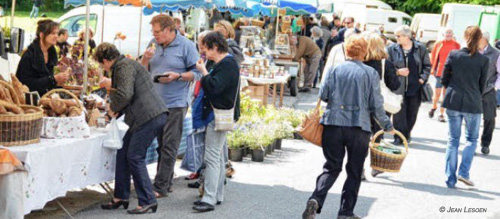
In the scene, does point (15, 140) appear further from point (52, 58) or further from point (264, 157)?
point (264, 157)

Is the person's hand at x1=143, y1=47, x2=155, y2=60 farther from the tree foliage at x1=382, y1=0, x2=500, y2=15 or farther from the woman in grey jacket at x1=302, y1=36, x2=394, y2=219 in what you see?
the tree foliage at x1=382, y1=0, x2=500, y2=15

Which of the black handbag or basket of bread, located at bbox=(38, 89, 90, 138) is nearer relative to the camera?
basket of bread, located at bbox=(38, 89, 90, 138)

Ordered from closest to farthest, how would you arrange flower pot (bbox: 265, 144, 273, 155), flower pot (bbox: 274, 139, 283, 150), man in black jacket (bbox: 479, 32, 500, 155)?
flower pot (bbox: 265, 144, 273, 155) < flower pot (bbox: 274, 139, 283, 150) < man in black jacket (bbox: 479, 32, 500, 155)

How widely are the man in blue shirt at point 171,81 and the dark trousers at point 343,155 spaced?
1.54 metres

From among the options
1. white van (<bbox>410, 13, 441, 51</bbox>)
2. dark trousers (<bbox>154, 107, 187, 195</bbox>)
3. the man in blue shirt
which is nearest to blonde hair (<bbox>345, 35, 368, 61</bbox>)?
the man in blue shirt

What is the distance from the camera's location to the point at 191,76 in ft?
25.2

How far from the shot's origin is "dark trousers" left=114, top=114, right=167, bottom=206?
6.96 m

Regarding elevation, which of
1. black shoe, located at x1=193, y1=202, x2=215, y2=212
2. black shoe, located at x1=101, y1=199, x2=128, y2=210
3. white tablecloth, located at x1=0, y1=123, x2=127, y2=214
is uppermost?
white tablecloth, located at x1=0, y1=123, x2=127, y2=214

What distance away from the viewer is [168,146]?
7.76 m

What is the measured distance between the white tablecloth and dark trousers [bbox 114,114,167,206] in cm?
14

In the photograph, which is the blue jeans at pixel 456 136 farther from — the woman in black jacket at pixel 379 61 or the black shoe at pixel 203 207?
the black shoe at pixel 203 207

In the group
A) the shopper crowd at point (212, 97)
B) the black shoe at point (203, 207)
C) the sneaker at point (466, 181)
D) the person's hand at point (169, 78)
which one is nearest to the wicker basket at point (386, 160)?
the shopper crowd at point (212, 97)

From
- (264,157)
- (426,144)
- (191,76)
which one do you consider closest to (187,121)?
(191,76)

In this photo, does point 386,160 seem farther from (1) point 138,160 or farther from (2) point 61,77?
(2) point 61,77
